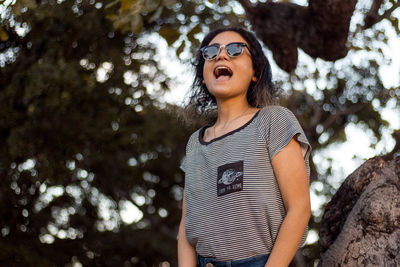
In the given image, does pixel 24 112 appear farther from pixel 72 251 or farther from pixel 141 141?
pixel 72 251

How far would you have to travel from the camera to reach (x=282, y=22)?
4.38 meters

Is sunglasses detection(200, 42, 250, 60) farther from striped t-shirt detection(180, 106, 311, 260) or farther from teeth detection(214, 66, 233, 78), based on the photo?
striped t-shirt detection(180, 106, 311, 260)

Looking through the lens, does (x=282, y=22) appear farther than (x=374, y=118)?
No

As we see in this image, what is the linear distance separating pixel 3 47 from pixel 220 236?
5393mm

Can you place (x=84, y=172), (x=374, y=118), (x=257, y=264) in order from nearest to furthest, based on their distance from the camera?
(x=257, y=264)
(x=374, y=118)
(x=84, y=172)

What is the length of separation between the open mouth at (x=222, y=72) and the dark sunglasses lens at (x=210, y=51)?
0.21 feet

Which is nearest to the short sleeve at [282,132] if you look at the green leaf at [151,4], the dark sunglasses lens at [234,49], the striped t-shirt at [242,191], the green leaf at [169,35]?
the striped t-shirt at [242,191]

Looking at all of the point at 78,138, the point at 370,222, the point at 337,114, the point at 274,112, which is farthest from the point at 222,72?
the point at 78,138

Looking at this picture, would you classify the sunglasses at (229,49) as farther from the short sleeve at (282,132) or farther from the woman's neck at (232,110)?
the short sleeve at (282,132)

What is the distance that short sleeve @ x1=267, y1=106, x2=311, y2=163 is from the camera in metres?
2.20

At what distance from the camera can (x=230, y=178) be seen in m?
2.24

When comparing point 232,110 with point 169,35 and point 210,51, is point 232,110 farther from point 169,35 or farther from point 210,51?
point 169,35

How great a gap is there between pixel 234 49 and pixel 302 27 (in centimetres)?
179

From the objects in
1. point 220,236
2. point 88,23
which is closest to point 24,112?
point 88,23
